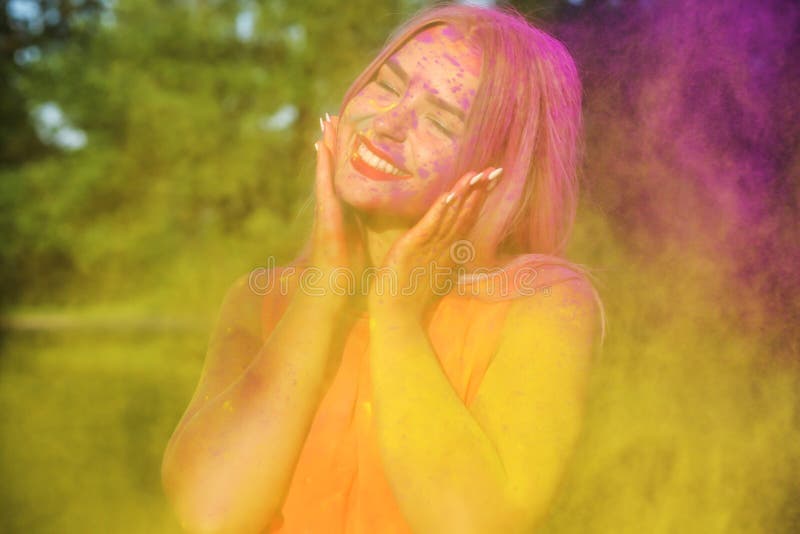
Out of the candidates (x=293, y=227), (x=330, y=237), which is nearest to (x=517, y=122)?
(x=330, y=237)

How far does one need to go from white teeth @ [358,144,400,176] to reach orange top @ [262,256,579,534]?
0.48ft

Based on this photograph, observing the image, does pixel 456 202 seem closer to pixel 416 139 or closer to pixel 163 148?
pixel 416 139

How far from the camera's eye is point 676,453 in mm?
1244

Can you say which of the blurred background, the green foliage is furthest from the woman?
the green foliage

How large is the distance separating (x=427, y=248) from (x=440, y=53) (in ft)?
0.65

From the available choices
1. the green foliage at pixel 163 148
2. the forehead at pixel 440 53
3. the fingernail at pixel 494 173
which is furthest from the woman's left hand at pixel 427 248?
the green foliage at pixel 163 148

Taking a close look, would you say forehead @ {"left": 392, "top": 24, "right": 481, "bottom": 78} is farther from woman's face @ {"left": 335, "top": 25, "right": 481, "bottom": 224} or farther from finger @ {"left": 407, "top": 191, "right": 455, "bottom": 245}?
finger @ {"left": 407, "top": 191, "right": 455, "bottom": 245}

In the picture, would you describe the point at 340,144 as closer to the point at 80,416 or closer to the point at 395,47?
the point at 395,47

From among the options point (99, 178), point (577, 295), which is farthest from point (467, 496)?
point (99, 178)

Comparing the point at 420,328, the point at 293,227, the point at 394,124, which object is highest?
the point at 394,124

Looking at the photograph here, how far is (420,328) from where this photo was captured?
2.21 feet

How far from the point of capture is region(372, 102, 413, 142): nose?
0.73 metres

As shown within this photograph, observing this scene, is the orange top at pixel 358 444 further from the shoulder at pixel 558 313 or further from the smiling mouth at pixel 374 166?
the smiling mouth at pixel 374 166

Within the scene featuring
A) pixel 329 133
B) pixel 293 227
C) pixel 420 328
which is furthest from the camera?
pixel 293 227
